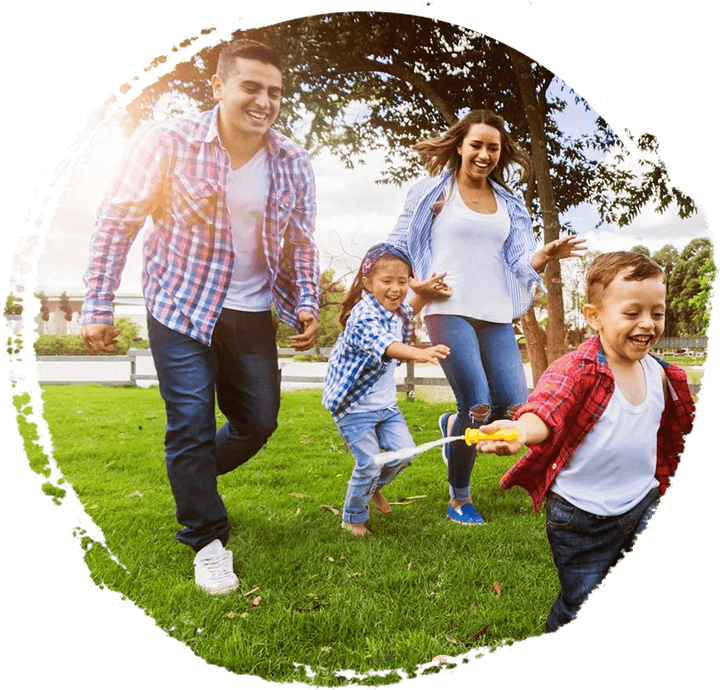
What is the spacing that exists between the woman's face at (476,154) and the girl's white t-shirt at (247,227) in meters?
0.71

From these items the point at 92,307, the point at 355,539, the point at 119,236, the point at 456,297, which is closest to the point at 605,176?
the point at 456,297

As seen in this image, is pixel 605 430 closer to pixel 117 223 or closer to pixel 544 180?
pixel 544 180

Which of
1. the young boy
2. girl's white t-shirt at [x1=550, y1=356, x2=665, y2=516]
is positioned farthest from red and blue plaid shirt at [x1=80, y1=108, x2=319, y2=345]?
girl's white t-shirt at [x1=550, y1=356, x2=665, y2=516]

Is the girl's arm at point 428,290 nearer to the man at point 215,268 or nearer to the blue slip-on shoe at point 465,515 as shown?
the man at point 215,268

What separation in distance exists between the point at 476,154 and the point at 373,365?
86cm

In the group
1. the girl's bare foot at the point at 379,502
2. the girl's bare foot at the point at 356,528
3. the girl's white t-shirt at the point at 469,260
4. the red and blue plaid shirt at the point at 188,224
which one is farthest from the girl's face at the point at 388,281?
the girl's bare foot at the point at 356,528

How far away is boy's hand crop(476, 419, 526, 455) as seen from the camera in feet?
7.08

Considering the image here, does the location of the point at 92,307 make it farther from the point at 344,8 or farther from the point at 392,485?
the point at 344,8

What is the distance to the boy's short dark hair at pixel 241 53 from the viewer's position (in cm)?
229

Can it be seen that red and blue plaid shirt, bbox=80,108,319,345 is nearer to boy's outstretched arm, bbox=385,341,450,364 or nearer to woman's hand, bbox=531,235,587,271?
boy's outstretched arm, bbox=385,341,450,364

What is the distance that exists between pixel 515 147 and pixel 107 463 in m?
1.94

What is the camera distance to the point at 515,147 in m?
2.47

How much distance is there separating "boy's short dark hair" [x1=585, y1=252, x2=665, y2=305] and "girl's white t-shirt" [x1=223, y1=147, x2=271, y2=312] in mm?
1158

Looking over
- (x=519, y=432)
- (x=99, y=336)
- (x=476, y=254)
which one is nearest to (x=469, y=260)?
(x=476, y=254)
